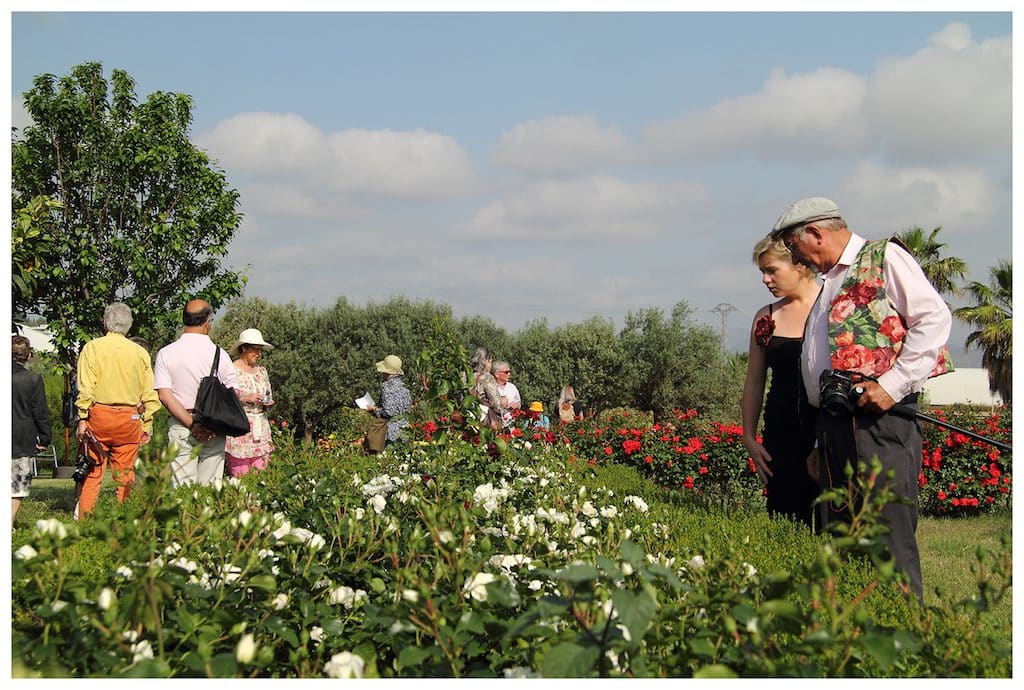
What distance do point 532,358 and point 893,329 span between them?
27.3 meters

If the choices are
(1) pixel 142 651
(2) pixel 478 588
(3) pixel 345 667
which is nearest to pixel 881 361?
(2) pixel 478 588

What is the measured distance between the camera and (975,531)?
7.14 metres

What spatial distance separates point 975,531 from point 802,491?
13.9 ft

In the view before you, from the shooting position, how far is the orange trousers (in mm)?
6090

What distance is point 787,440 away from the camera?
151 inches

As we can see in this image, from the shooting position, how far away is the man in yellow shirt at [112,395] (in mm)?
6023

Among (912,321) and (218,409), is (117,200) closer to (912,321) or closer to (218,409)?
(218,409)

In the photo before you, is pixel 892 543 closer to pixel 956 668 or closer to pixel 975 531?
pixel 956 668

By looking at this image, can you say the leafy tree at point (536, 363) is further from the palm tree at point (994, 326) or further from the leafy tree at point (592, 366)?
the palm tree at point (994, 326)

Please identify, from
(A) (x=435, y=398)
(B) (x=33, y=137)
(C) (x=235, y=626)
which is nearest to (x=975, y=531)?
(A) (x=435, y=398)

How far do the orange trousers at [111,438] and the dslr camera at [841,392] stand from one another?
16.3 ft

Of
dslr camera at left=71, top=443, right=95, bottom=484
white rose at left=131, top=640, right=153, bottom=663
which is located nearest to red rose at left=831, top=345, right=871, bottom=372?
white rose at left=131, top=640, right=153, bottom=663

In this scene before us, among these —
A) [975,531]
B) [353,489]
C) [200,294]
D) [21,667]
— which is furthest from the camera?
[200,294]

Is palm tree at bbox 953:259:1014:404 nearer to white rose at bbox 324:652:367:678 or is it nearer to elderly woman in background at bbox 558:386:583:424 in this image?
elderly woman in background at bbox 558:386:583:424
